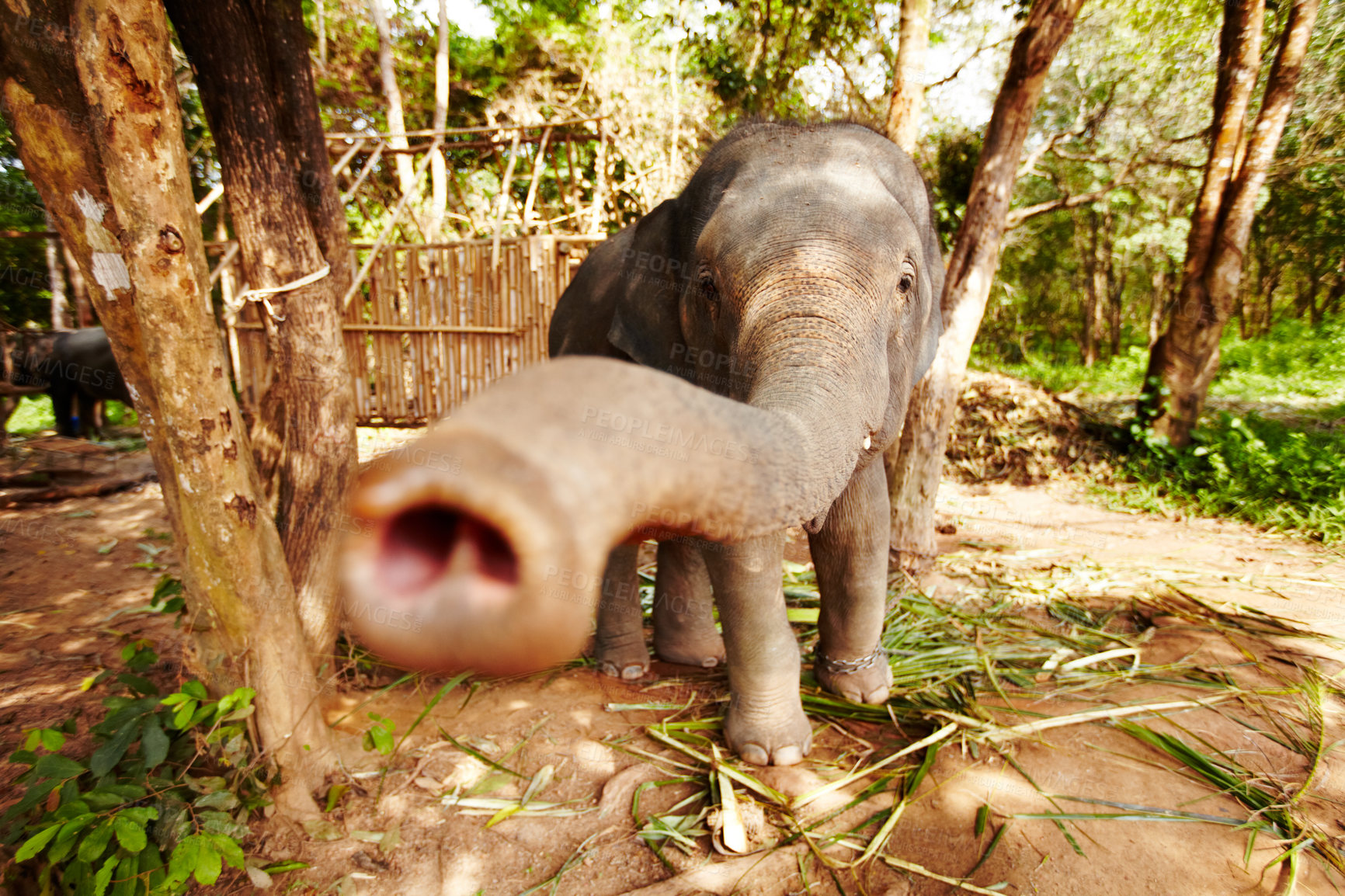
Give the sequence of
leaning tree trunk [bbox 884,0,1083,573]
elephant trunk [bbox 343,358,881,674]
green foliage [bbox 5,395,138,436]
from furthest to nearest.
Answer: green foliage [bbox 5,395,138,436], leaning tree trunk [bbox 884,0,1083,573], elephant trunk [bbox 343,358,881,674]

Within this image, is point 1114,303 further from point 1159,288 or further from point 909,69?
point 909,69

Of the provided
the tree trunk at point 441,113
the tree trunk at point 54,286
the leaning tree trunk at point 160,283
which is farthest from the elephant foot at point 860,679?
the tree trunk at point 54,286

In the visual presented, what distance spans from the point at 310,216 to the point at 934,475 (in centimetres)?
360

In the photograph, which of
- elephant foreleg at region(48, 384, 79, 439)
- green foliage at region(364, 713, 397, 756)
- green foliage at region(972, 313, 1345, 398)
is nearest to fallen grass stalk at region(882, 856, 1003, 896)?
green foliage at region(364, 713, 397, 756)

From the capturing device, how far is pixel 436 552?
74cm

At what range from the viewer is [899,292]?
2.18m

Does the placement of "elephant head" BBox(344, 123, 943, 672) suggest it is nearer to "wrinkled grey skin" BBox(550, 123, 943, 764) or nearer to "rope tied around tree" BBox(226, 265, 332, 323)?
"wrinkled grey skin" BBox(550, 123, 943, 764)

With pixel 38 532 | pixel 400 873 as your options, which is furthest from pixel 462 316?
pixel 400 873

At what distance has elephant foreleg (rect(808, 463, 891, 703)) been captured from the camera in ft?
9.44

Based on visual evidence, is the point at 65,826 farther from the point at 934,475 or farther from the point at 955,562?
the point at 955,562

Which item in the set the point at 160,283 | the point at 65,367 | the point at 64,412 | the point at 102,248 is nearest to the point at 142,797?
the point at 160,283

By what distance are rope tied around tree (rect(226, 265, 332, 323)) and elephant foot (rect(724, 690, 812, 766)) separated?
→ 2.27 m

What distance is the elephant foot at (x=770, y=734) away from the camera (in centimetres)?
266

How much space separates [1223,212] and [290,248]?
6958 mm
